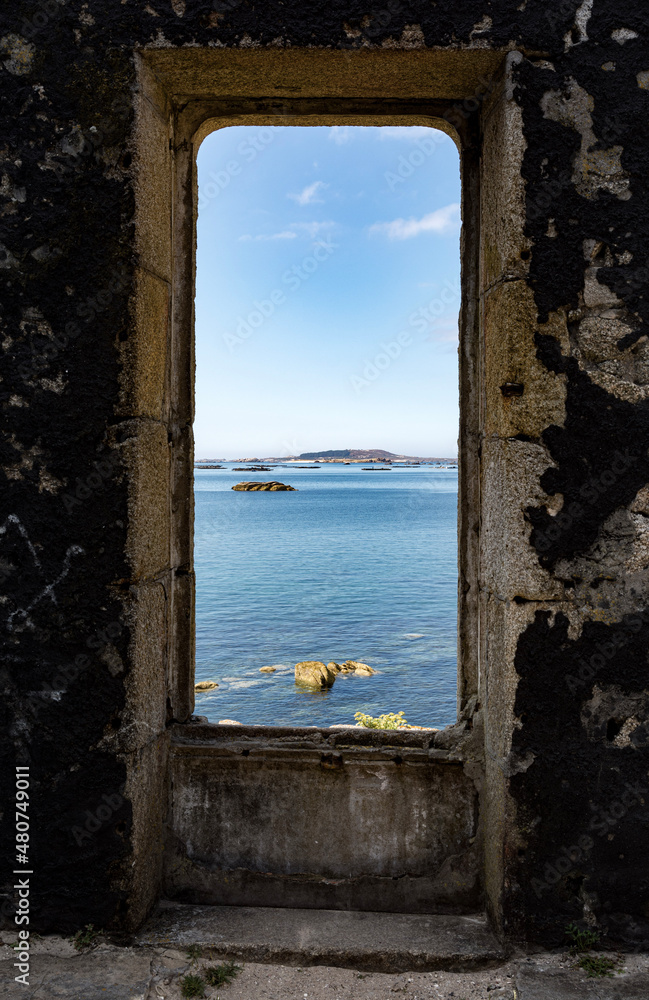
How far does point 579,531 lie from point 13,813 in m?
2.48

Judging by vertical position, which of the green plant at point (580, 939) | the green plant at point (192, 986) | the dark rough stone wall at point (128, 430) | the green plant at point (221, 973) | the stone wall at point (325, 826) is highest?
the dark rough stone wall at point (128, 430)

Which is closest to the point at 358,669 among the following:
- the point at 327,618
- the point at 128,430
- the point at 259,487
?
the point at 327,618

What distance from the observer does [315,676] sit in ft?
51.1

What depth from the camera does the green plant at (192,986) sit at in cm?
226

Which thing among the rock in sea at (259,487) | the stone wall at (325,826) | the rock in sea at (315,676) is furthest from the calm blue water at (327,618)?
the rock in sea at (259,487)

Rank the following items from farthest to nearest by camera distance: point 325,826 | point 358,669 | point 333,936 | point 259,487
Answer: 1. point 259,487
2. point 358,669
3. point 325,826
4. point 333,936

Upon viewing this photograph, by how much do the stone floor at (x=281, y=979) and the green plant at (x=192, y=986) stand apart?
21mm

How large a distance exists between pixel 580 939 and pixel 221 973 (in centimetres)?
137

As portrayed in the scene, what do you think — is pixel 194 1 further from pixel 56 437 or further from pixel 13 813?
pixel 13 813

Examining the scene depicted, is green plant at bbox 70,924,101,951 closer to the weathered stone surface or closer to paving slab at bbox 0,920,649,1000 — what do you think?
paving slab at bbox 0,920,649,1000

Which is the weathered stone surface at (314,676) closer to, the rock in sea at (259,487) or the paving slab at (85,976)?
the paving slab at (85,976)

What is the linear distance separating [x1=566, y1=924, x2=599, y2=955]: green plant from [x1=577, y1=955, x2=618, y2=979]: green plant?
28 mm

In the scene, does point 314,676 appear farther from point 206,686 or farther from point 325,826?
point 325,826

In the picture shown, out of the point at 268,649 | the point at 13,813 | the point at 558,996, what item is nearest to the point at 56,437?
the point at 13,813
